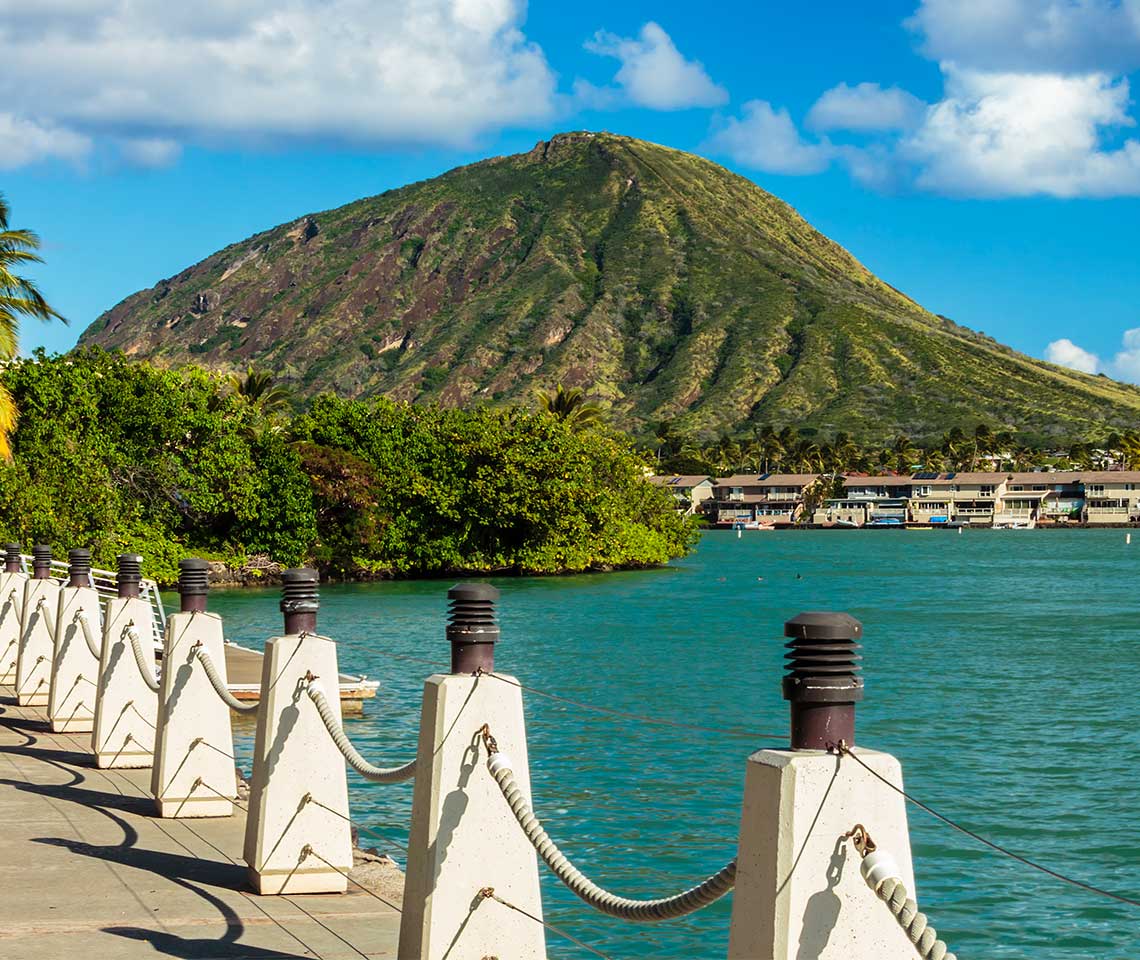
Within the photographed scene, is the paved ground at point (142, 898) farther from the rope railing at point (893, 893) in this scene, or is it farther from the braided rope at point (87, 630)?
the rope railing at point (893, 893)

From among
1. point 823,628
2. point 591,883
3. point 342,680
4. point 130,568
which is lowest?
point 342,680

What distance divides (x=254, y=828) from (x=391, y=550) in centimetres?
6600

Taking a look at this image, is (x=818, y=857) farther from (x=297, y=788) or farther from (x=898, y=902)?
(x=297, y=788)

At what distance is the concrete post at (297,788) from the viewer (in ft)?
25.7

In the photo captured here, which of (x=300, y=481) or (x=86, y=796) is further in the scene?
(x=300, y=481)

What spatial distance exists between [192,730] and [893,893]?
700 cm

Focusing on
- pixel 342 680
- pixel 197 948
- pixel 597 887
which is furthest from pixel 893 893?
pixel 342 680

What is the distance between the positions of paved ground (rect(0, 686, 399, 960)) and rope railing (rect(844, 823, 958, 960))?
3.57m

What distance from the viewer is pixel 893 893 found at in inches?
152

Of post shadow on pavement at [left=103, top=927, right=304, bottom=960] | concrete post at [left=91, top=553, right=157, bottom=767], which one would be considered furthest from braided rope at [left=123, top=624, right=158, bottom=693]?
post shadow on pavement at [left=103, top=927, right=304, bottom=960]

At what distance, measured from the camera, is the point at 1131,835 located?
19.5 metres

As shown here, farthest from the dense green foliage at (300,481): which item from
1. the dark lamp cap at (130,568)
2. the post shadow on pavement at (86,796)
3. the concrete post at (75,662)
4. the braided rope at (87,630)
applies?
the post shadow on pavement at (86,796)

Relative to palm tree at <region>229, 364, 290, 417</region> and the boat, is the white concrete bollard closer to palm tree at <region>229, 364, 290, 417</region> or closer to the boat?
the boat

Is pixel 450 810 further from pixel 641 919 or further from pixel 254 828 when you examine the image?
pixel 254 828
